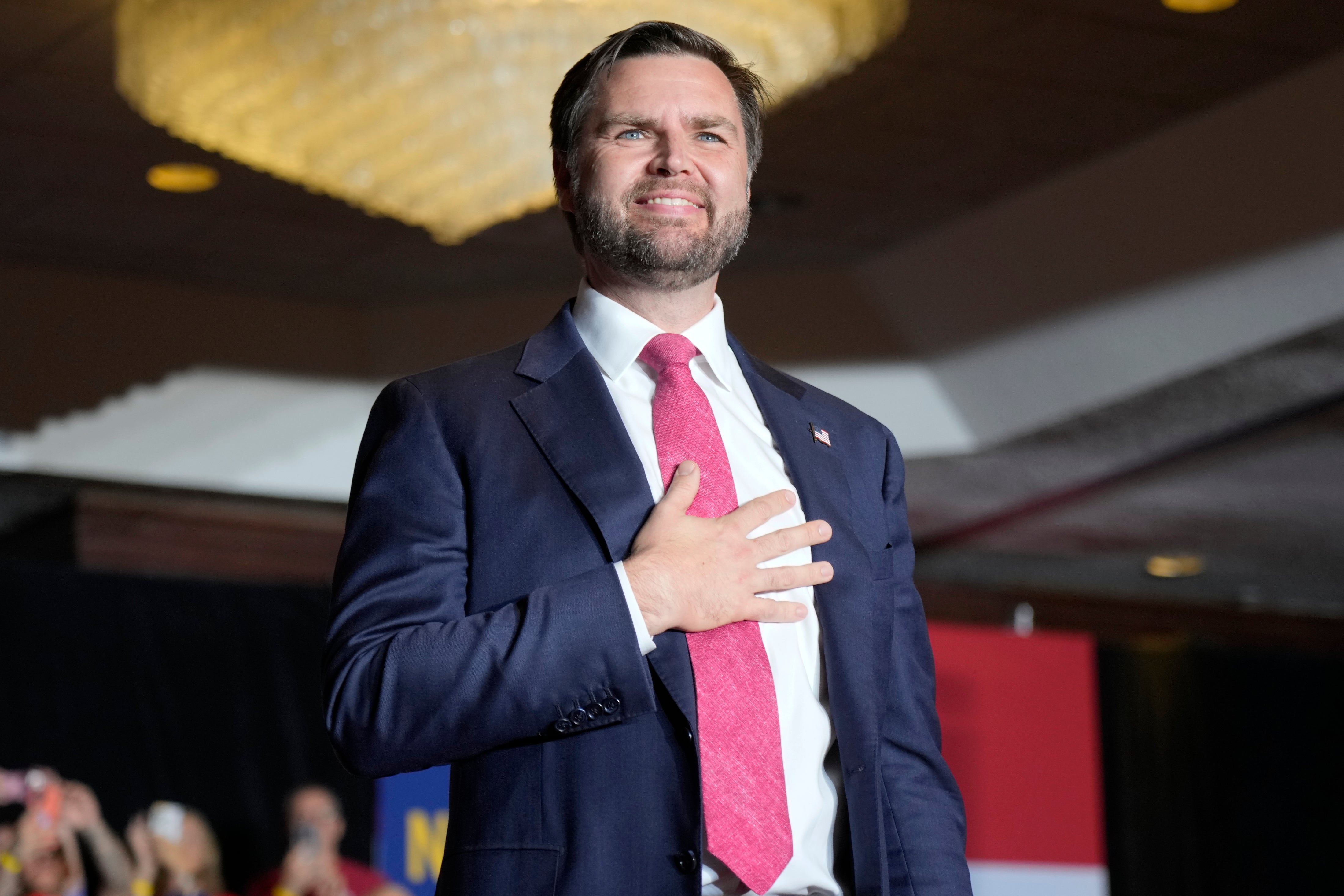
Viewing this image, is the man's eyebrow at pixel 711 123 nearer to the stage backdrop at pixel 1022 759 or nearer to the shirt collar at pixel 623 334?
the shirt collar at pixel 623 334

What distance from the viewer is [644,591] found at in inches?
45.3

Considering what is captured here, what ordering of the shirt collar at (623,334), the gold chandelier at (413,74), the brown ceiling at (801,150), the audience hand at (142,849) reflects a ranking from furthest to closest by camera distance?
1. the audience hand at (142,849)
2. the brown ceiling at (801,150)
3. the gold chandelier at (413,74)
4. the shirt collar at (623,334)

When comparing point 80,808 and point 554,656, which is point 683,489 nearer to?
point 554,656

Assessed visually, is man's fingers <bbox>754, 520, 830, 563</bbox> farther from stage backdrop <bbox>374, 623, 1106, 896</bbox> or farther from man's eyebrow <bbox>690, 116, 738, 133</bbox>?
stage backdrop <bbox>374, 623, 1106, 896</bbox>

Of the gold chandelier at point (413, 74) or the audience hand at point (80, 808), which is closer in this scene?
the gold chandelier at point (413, 74)

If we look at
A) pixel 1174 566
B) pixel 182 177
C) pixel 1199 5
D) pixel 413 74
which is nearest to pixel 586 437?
pixel 413 74

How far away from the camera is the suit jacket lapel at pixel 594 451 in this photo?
3.88ft

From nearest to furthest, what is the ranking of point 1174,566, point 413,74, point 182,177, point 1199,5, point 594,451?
1. point 594,451
2. point 413,74
3. point 1199,5
4. point 182,177
5. point 1174,566

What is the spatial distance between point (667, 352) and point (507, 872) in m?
0.45

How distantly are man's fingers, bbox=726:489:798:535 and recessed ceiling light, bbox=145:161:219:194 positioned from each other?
385cm

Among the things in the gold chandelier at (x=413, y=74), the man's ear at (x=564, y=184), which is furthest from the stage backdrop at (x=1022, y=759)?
the man's ear at (x=564, y=184)

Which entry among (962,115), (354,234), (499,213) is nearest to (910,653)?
(499,213)

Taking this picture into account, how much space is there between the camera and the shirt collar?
136cm

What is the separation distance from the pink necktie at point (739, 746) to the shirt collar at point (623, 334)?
0.13m
